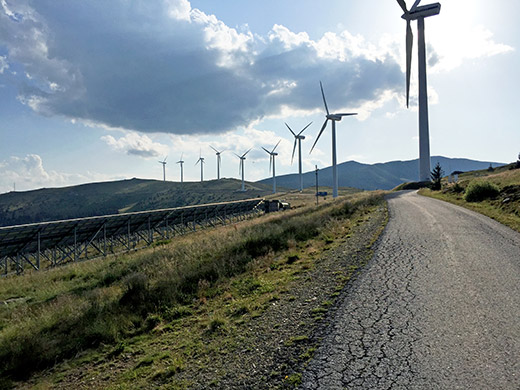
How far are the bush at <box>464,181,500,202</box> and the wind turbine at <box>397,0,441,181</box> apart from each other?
33.0 meters

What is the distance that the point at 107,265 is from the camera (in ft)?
69.3

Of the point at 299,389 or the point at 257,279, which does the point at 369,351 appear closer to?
the point at 299,389

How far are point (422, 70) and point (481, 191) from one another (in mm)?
48790

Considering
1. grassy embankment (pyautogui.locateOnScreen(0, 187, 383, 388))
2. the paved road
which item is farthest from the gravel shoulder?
the paved road

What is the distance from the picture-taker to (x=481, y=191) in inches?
1122

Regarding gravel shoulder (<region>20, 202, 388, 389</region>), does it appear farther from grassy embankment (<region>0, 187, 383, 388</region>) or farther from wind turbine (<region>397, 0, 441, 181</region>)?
wind turbine (<region>397, 0, 441, 181</region>)

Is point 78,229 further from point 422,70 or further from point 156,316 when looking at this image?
point 422,70

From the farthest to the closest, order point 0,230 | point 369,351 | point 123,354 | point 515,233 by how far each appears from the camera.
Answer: point 0,230, point 515,233, point 123,354, point 369,351

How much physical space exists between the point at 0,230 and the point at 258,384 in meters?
29.0

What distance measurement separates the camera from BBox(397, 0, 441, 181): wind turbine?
188 feet

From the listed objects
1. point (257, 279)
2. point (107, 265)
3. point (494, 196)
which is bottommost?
point (107, 265)

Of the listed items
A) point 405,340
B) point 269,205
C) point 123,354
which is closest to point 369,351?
point 405,340

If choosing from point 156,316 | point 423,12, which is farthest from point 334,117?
point 156,316

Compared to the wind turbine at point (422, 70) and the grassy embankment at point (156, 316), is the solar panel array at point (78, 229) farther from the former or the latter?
the wind turbine at point (422, 70)
